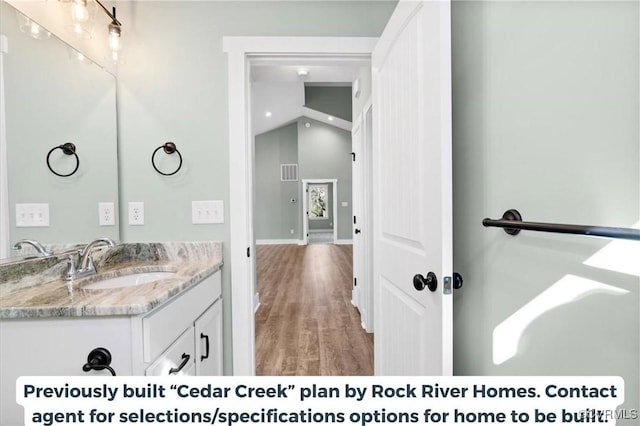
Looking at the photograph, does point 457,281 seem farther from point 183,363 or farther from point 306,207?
point 306,207

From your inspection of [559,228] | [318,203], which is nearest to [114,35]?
[559,228]

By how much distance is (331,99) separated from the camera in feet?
25.6

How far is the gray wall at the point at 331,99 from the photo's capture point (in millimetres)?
7758

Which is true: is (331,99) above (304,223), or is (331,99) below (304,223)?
above

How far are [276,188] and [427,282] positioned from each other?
8585 mm

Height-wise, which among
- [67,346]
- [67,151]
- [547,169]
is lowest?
[67,346]

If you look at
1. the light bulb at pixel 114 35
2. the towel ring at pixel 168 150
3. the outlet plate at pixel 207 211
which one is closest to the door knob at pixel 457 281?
the outlet plate at pixel 207 211

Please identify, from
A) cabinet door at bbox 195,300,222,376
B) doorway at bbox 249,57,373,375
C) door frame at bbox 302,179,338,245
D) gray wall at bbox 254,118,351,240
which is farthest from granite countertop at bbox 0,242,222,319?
gray wall at bbox 254,118,351,240

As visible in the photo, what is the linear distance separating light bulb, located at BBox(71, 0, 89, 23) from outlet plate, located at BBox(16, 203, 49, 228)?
92 centimetres

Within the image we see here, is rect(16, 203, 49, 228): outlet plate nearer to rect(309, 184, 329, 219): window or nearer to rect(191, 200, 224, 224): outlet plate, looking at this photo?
rect(191, 200, 224, 224): outlet plate

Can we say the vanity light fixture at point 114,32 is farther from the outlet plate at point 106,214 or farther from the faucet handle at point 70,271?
the faucet handle at point 70,271

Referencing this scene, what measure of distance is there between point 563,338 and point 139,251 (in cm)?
191

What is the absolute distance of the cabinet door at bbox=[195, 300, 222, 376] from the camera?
Answer: 1435 mm

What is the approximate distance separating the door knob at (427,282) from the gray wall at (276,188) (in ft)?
27.6
